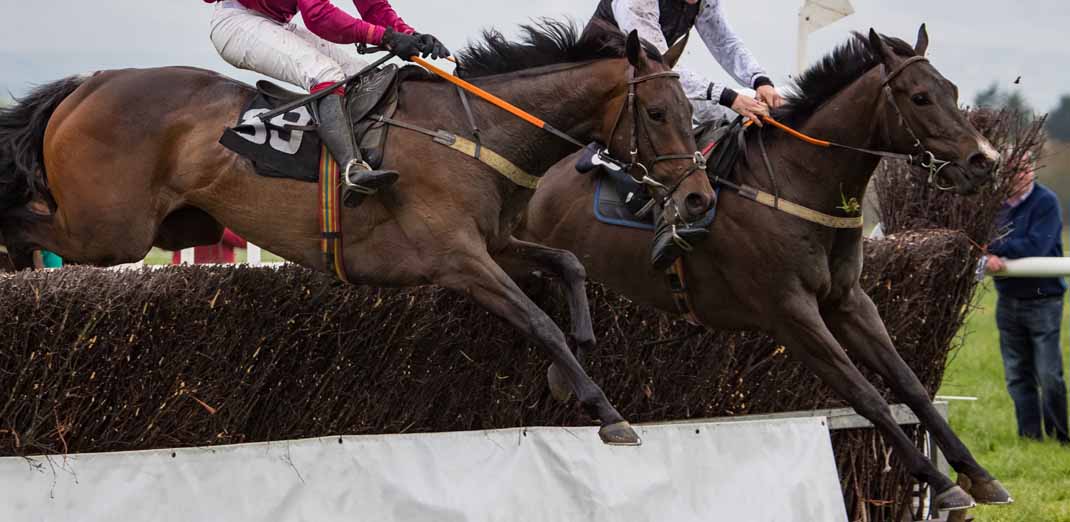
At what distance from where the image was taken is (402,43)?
4.84 meters

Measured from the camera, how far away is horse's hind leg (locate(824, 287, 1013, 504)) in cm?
534

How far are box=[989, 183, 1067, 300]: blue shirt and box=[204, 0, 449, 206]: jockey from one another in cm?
447

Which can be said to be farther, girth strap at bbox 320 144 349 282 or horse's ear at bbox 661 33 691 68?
horse's ear at bbox 661 33 691 68

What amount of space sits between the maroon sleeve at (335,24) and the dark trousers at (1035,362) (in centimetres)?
538

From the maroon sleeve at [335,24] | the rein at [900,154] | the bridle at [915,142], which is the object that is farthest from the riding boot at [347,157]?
the bridle at [915,142]

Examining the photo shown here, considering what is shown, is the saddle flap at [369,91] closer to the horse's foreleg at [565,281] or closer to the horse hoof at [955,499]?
the horse's foreleg at [565,281]

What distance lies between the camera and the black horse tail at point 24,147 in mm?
5035

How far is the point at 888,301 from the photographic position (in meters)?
6.48

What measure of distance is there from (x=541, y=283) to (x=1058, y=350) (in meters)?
4.49

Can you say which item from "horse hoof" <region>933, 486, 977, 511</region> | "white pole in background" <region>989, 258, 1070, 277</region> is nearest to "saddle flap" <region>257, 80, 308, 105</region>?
"horse hoof" <region>933, 486, 977, 511</region>

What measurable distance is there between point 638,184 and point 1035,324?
3921mm

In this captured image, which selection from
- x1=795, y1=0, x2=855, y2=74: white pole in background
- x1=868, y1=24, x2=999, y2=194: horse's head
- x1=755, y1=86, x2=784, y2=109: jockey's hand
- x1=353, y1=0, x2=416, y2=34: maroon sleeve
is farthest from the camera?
x1=795, y1=0, x2=855, y2=74: white pole in background

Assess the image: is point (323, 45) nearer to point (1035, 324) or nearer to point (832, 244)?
point (832, 244)

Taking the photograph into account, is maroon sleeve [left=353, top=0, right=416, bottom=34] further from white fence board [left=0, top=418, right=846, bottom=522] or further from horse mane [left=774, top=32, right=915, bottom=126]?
horse mane [left=774, top=32, right=915, bottom=126]
